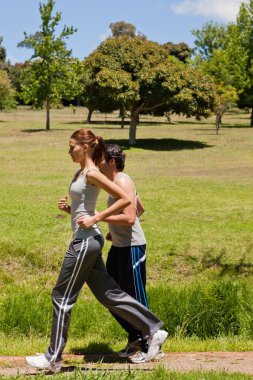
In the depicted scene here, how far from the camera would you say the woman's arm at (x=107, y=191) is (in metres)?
4.99

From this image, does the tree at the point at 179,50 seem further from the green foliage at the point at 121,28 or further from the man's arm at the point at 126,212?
Answer: the man's arm at the point at 126,212

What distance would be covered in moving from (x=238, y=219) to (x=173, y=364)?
9.01m

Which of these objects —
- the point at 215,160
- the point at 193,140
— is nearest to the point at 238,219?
the point at 215,160

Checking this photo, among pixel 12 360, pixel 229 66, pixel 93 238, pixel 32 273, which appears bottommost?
pixel 32 273

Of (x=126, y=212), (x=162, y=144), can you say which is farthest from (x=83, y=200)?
(x=162, y=144)

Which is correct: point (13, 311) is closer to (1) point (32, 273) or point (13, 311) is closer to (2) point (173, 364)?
(2) point (173, 364)

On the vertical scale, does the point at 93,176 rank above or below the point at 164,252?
above

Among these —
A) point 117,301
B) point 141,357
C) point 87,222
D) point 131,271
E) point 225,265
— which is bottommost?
point 225,265

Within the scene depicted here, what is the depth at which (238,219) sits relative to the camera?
13.9 meters

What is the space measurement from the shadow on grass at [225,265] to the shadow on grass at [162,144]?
68.9 feet

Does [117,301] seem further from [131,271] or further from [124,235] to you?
[124,235]

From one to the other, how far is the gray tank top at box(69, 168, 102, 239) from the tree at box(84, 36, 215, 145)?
2635 cm

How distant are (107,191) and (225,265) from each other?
6.26 m

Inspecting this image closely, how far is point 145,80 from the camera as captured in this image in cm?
3169
